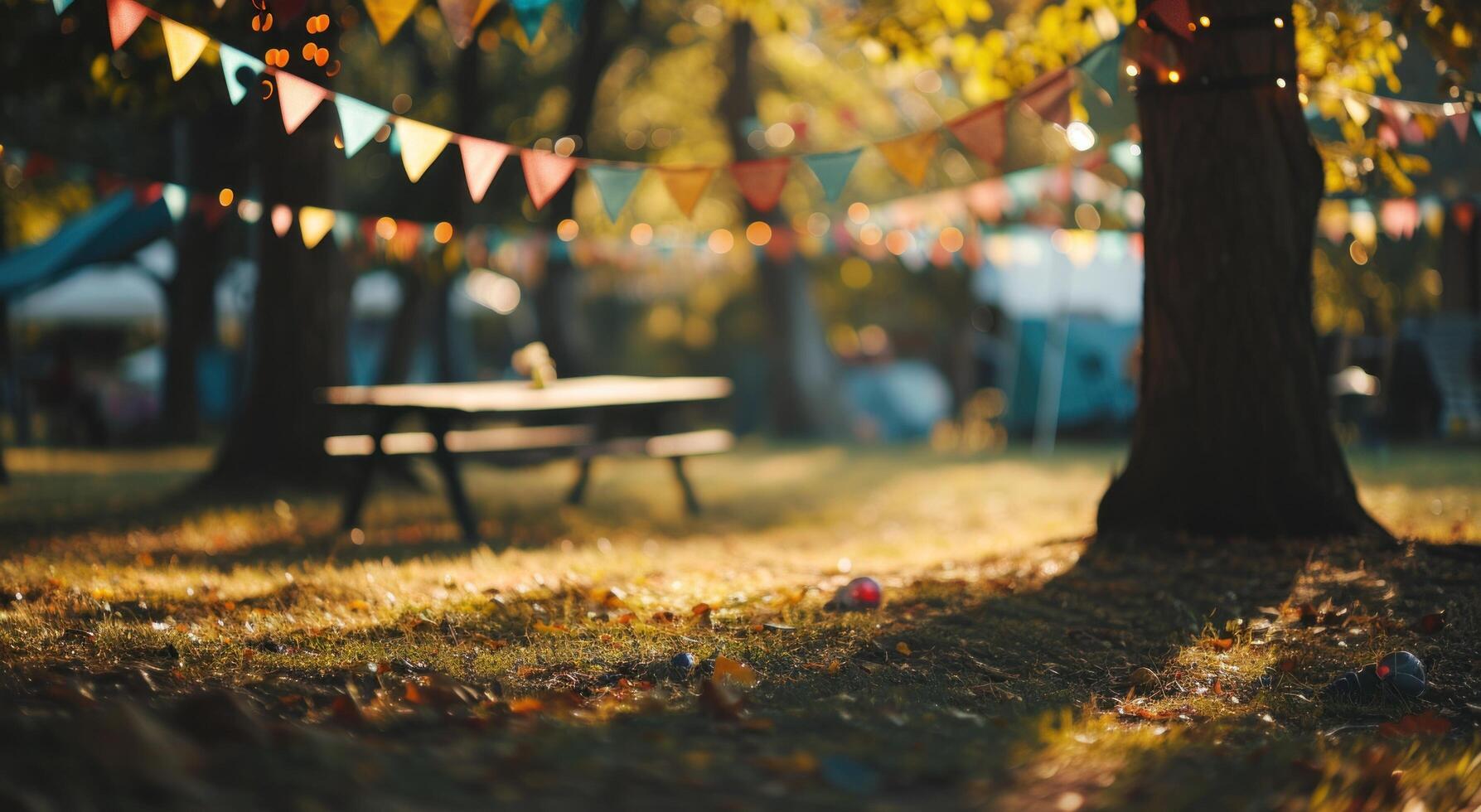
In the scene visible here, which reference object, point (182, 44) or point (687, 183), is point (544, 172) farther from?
point (182, 44)

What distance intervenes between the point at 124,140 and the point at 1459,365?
53.6 feet

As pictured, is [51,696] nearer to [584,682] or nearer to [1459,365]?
[584,682]

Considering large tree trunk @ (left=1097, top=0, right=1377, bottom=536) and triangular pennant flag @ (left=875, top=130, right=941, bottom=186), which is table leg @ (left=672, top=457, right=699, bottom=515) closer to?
triangular pennant flag @ (left=875, top=130, right=941, bottom=186)

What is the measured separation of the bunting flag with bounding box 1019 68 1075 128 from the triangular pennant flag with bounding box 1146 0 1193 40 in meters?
0.76

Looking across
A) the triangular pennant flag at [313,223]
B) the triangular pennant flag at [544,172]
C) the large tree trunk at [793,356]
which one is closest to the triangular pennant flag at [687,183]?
the triangular pennant flag at [544,172]

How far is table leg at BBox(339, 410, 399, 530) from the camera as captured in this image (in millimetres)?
6941

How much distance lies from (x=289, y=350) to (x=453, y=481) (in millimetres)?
2395

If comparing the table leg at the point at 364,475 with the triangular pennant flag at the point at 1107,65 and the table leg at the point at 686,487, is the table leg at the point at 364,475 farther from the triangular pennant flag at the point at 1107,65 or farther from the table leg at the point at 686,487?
the triangular pennant flag at the point at 1107,65

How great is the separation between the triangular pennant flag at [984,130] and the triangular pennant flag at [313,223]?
149 inches

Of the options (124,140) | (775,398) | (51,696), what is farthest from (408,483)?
(124,140)

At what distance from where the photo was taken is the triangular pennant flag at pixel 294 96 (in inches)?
210

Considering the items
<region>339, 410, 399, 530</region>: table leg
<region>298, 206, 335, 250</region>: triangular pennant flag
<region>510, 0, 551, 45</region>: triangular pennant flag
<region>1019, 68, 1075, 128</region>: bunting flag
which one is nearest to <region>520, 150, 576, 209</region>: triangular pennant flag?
<region>510, 0, 551, 45</region>: triangular pennant flag

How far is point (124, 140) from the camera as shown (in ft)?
57.7

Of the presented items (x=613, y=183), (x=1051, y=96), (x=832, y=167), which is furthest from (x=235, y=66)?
(x=1051, y=96)
